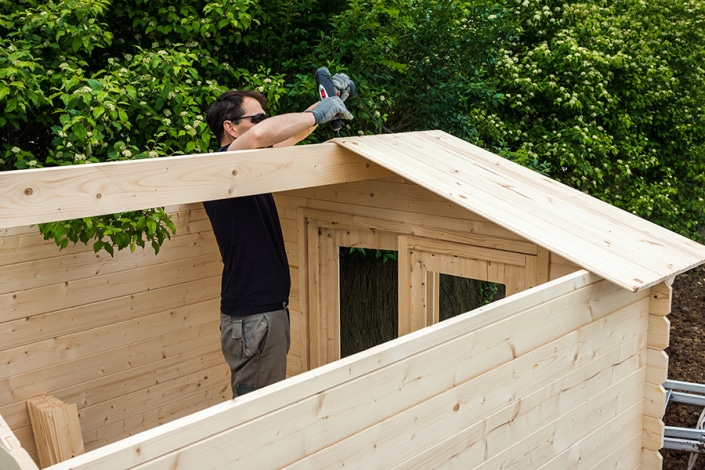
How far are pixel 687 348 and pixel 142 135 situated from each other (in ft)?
18.0

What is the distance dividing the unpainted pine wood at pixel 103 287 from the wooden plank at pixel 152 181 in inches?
64.2

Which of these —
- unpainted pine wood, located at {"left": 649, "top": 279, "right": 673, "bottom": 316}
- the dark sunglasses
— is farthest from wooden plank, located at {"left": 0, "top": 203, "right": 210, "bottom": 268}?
unpainted pine wood, located at {"left": 649, "top": 279, "right": 673, "bottom": 316}

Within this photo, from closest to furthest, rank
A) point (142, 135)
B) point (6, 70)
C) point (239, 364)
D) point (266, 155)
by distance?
point (266, 155), point (239, 364), point (6, 70), point (142, 135)

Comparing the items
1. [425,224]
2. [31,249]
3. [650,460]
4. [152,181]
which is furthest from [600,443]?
[31,249]

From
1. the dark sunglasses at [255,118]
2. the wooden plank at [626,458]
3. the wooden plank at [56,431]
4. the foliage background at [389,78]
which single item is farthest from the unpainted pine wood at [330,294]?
the wooden plank at [626,458]

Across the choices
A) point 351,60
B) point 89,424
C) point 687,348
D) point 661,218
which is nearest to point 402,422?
point 89,424

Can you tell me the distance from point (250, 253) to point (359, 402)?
1.52 meters

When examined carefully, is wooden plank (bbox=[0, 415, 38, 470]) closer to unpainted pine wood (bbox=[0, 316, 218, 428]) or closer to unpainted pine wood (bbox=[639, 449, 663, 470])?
unpainted pine wood (bbox=[0, 316, 218, 428])

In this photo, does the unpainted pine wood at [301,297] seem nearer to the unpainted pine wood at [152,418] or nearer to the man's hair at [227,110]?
the unpainted pine wood at [152,418]

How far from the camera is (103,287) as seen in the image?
4633 millimetres

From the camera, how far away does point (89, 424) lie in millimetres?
4629

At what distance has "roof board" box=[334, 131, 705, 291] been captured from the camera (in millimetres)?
3320

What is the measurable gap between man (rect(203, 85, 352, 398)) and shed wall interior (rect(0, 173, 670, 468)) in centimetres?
71

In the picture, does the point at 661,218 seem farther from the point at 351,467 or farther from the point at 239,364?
the point at 351,467
